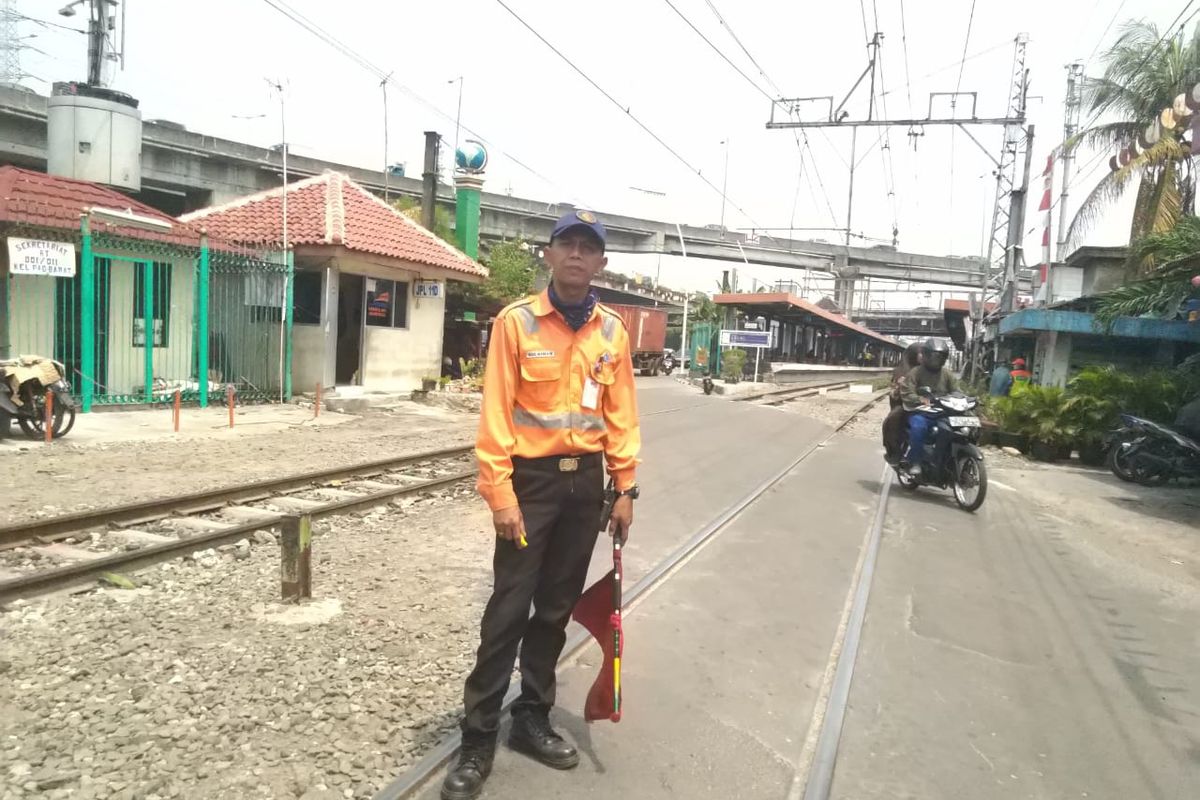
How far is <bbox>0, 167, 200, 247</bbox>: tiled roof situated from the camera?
36.8 feet

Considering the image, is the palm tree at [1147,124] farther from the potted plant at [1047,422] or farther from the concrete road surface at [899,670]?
the concrete road surface at [899,670]

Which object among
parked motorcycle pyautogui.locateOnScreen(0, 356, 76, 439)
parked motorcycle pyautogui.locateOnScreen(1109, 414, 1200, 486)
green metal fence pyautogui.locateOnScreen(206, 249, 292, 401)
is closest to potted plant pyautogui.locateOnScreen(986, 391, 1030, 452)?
parked motorcycle pyautogui.locateOnScreen(1109, 414, 1200, 486)

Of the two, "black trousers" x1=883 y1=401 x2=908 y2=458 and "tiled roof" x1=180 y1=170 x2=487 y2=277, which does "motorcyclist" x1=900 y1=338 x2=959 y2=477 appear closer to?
"black trousers" x1=883 y1=401 x2=908 y2=458

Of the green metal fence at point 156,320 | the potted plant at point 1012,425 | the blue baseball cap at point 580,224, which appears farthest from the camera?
the potted plant at point 1012,425

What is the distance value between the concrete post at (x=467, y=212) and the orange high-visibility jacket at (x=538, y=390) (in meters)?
21.6

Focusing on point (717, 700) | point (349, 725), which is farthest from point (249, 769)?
point (717, 700)

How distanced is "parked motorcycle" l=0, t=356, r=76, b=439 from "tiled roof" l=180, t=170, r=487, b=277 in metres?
6.19

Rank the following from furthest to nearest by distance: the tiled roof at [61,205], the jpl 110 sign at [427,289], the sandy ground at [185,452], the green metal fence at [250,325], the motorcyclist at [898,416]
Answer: the jpl 110 sign at [427,289]
the green metal fence at [250,325]
the tiled roof at [61,205]
the motorcyclist at [898,416]
the sandy ground at [185,452]

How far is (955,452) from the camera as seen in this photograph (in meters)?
8.80

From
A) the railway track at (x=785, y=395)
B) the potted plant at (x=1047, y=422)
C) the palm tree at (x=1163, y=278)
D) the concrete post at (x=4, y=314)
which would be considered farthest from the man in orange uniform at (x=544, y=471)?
the railway track at (x=785, y=395)

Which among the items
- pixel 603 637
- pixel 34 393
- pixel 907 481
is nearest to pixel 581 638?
pixel 603 637

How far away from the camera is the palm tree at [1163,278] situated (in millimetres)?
10492

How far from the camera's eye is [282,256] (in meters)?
14.7

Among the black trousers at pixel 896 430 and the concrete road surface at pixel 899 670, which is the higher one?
the black trousers at pixel 896 430
